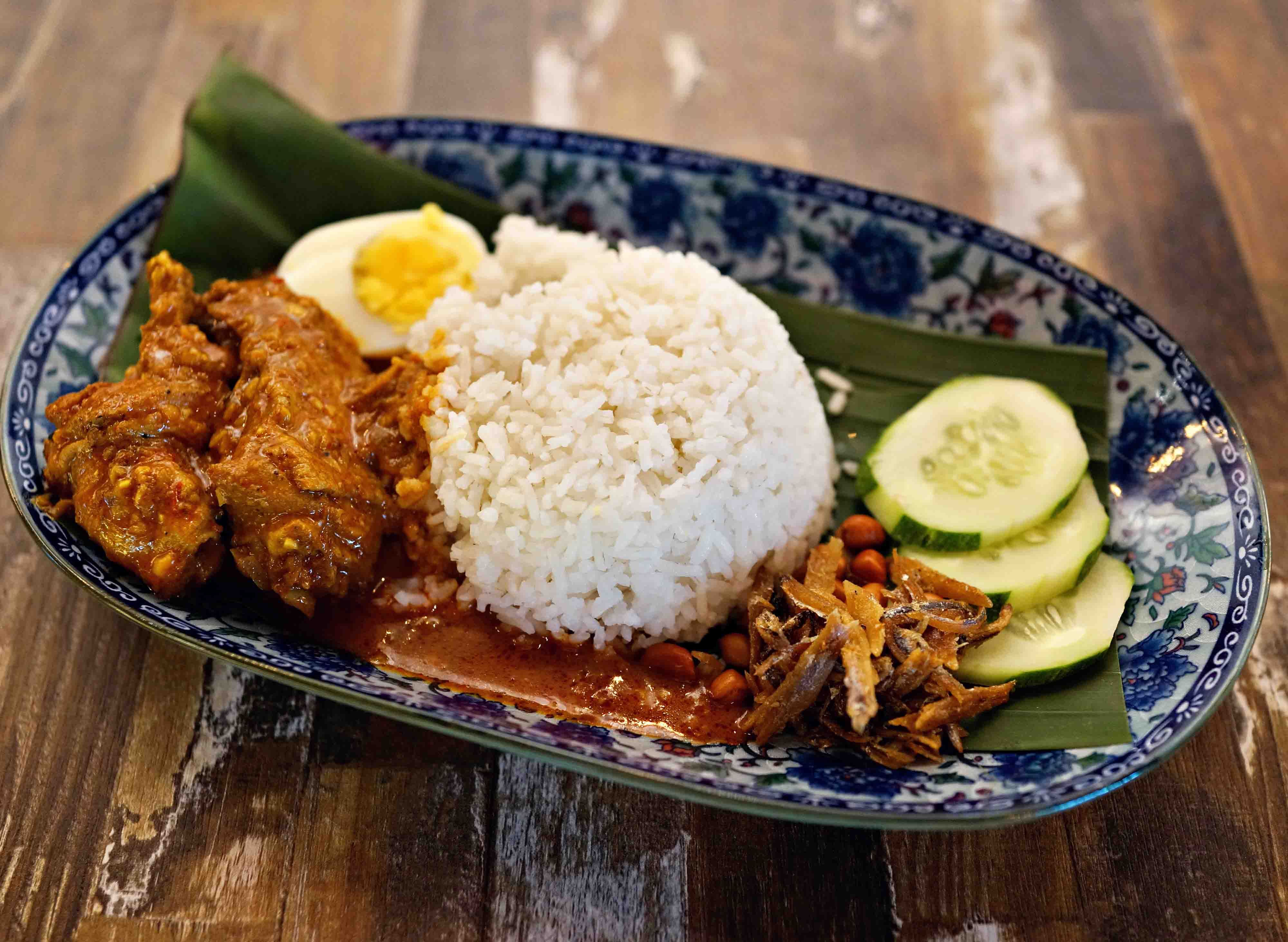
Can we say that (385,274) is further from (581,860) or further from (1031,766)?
(1031,766)

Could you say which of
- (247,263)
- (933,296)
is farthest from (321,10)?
(933,296)

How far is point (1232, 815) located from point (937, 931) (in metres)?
0.96

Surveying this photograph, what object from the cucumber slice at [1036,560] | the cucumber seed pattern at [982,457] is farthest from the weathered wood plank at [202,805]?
the cucumber seed pattern at [982,457]

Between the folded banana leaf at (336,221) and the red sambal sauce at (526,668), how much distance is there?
994 millimetres

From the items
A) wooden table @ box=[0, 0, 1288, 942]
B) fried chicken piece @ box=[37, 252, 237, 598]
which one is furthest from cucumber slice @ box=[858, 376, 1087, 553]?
fried chicken piece @ box=[37, 252, 237, 598]

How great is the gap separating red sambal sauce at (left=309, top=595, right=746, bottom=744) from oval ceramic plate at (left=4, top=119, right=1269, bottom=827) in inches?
4.9

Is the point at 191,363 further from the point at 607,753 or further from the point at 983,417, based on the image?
the point at 983,417

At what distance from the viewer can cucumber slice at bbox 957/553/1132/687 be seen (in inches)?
114

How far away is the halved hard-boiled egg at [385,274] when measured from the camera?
3844 millimetres

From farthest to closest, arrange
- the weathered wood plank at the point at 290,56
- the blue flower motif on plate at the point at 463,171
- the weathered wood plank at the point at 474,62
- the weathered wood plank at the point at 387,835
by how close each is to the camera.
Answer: the weathered wood plank at the point at 474,62 < the weathered wood plank at the point at 290,56 < the blue flower motif on plate at the point at 463,171 < the weathered wood plank at the point at 387,835

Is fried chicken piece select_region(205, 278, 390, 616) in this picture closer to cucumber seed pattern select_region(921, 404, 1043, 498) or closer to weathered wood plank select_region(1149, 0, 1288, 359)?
cucumber seed pattern select_region(921, 404, 1043, 498)

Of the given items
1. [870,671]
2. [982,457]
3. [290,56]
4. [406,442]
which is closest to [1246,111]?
[982,457]

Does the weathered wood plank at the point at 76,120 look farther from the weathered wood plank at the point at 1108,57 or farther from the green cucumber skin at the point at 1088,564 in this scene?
the weathered wood plank at the point at 1108,57

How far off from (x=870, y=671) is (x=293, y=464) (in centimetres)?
167
